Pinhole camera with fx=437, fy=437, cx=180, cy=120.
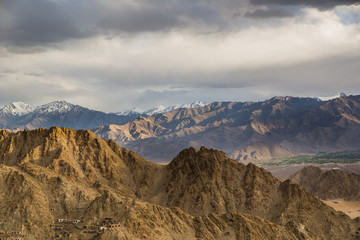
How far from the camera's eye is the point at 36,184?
632ft

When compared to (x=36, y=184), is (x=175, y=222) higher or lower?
Answer: lower

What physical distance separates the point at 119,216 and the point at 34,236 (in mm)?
31768

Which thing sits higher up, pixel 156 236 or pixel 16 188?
pixel 16 188

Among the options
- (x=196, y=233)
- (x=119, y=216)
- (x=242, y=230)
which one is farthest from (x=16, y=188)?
(x=242, y=230)

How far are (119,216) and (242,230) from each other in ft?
174

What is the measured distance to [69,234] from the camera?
526 ft

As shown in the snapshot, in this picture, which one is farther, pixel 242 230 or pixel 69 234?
pixel 242 230

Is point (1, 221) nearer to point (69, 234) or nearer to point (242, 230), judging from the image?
point (69, 234)

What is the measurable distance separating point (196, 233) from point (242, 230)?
2041cm

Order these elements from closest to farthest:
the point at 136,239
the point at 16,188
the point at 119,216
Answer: the point at 136,239 < the point at 119,216 < the point at 16,188

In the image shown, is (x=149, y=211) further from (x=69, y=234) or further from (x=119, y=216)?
(x=69, y=234)

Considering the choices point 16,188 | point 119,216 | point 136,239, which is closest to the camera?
point 136,239

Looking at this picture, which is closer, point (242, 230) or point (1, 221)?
point (1, 221)

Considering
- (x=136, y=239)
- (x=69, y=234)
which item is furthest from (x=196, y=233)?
(x=69, y=234)
